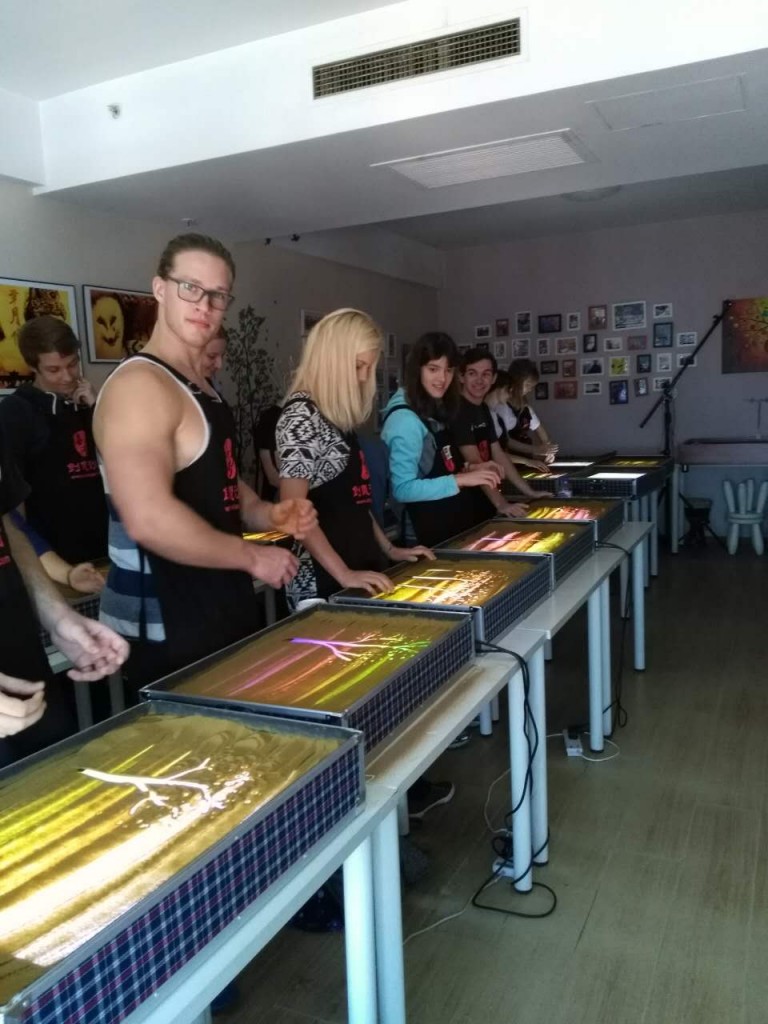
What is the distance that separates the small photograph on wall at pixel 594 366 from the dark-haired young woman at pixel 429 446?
15.8 ft

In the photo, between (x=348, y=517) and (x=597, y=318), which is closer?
(x=348, y=517)

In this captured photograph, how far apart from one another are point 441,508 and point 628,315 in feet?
16.7

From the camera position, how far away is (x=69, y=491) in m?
3.00

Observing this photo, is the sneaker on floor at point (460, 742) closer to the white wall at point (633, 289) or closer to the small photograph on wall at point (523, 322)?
the white wall at point (633, 289)

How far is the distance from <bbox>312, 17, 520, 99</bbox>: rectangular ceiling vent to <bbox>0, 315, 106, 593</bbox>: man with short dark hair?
137 cm

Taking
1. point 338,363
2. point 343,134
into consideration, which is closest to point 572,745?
point 338,363

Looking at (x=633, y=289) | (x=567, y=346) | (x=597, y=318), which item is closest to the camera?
(x=633, y=289)

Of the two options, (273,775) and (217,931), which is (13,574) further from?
(217,931)

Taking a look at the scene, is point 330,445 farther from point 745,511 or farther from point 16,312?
point 745,511

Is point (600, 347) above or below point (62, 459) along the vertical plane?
above

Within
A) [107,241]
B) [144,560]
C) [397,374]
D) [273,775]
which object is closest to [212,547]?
[144,560]

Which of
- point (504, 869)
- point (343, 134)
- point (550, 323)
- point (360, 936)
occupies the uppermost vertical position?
point (343, 134)

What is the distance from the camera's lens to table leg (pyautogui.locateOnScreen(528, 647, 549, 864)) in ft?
7.32

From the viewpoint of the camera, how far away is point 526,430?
5363mm
